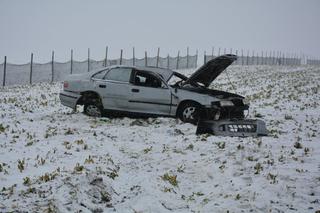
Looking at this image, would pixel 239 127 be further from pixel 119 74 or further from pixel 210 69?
pixel 119 74

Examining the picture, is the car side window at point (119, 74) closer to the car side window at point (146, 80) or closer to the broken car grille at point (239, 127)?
the car side window at point (146, 80)

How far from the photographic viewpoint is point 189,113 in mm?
9609

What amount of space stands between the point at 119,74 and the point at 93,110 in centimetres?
135

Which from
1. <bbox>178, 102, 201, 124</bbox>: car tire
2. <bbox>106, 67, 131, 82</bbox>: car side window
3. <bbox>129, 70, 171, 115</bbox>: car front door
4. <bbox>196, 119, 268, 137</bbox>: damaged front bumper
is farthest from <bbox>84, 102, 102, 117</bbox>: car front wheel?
<bbox>196, 119, 268, 137</bbox>: damaged front bumper

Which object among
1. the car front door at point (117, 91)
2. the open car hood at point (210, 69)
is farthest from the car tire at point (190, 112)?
the car front door at point (117, 91)

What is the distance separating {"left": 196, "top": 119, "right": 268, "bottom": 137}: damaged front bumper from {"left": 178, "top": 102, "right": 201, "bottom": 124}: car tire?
4.30 feet

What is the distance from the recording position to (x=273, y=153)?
260 inches

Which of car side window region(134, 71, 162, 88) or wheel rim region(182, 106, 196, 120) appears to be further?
car side window region(134, 71, 162, 88)

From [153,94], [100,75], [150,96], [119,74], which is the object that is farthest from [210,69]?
[100,75]

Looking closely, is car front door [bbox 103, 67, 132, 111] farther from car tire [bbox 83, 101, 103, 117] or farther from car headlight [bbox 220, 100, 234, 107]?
car headlight [bbox 220, 100, 234, 107]

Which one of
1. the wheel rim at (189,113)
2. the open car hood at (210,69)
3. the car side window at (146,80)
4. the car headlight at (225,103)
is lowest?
the wheel rim at (189,113)

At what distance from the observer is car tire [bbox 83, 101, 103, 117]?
10.1 metres

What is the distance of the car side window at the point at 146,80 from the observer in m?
9.85

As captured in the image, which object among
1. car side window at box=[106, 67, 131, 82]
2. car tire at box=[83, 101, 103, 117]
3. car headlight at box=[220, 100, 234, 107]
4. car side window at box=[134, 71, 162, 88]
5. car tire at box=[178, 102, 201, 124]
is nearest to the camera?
car headlight at box=[220, 100, 234, 107]
